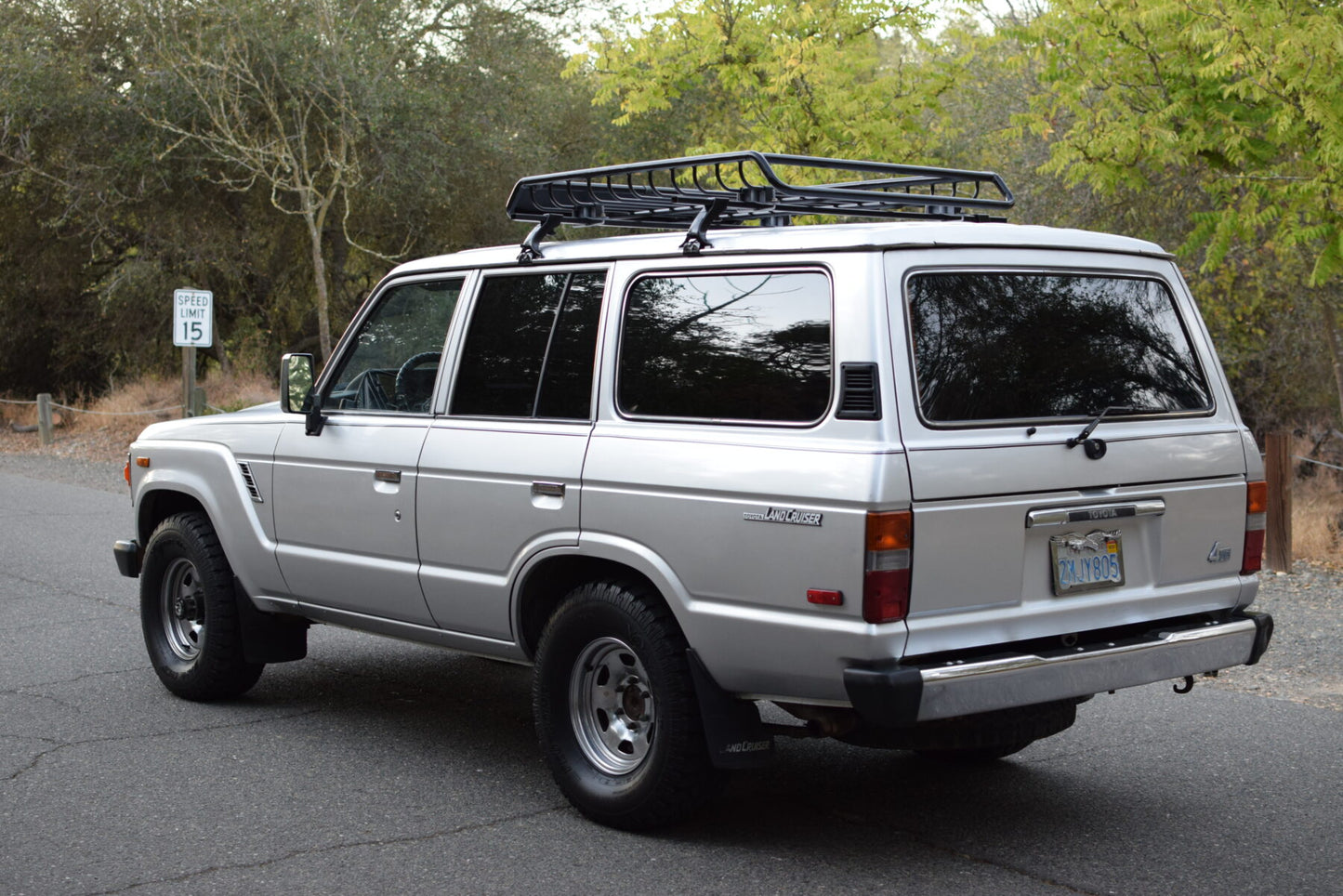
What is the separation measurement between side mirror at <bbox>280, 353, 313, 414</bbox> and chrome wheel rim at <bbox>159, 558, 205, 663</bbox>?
41.7 inches

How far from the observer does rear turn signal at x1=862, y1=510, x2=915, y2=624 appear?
3.99m

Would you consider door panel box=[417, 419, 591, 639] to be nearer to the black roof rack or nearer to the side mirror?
the black roof rack

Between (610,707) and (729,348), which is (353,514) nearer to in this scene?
(610,707)

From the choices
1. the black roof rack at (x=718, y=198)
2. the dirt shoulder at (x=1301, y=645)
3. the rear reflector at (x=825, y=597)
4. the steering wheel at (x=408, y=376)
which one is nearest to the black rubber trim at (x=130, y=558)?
the steering wheel at (x=408, y=376)

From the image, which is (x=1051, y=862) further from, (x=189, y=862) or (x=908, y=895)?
(x=189, y=862)

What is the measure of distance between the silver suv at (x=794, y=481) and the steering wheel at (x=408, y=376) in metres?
0.01

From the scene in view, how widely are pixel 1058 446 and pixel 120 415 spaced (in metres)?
20.7

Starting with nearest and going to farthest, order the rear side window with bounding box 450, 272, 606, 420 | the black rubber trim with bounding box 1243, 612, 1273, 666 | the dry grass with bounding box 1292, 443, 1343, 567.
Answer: the black rubber trim with bounding box 1243, 612, 1273, 666
the rear side window with bounding box 450, 272, 606, 420
the dry grass with bounding box 1292, 443, 1343, 567

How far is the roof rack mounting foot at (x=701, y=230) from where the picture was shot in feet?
15.5

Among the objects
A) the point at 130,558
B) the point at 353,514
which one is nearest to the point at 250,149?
the point at 130,558

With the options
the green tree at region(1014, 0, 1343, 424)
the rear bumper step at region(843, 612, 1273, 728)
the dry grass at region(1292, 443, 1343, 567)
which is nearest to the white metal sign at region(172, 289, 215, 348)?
the green tree at region(1014, 0, 1343, 424)

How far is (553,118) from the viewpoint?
24.0 meters

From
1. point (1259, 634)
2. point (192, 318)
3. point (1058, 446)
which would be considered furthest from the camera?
point (192, 318)

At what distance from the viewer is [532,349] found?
5.28 meters
